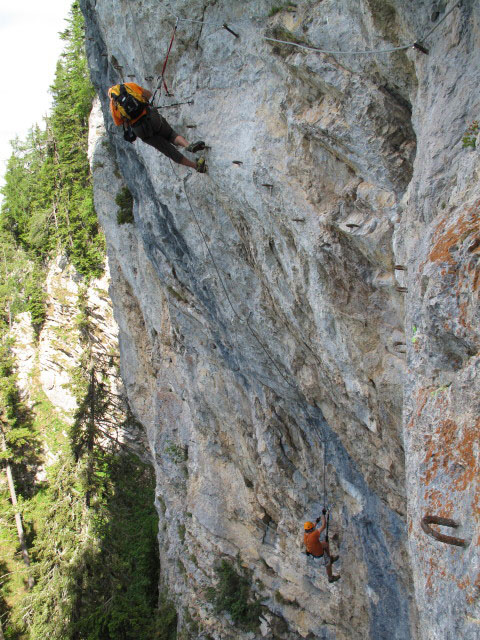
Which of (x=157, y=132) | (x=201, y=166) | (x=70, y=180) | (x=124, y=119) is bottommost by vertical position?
(x=201, y=166)

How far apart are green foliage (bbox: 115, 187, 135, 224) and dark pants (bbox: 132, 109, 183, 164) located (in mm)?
6296

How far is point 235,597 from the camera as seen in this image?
11438 millimetres

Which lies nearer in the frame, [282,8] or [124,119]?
[282,8]

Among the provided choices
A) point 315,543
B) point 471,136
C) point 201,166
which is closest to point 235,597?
point 315,543

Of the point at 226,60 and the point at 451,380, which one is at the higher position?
the point at 226,60

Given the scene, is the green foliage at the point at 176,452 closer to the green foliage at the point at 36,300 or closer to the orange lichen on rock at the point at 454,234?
the orange lichen on rock at the point at 454,234

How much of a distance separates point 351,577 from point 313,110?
7438mm

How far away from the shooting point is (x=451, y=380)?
3.57m

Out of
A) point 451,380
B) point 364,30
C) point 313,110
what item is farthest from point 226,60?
point 451,380

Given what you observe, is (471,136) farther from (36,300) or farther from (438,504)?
(36,300)

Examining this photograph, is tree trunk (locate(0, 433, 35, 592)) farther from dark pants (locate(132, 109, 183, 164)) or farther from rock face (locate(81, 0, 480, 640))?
dark pants (locate(132, 109, 183, 164))

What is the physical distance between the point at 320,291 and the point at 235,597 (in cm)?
849

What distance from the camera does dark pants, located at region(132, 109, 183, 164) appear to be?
6.96 metres

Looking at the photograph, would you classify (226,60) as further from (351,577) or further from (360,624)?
(360,624)
